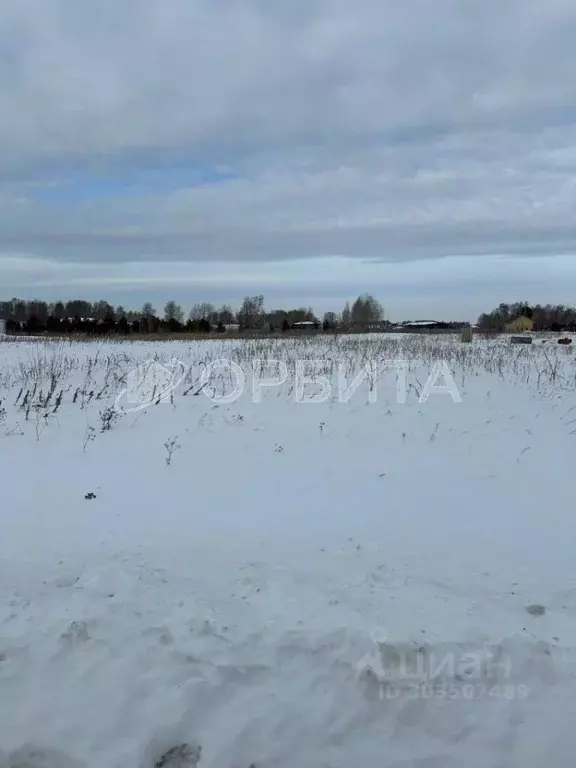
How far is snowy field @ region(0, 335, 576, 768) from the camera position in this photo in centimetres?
204

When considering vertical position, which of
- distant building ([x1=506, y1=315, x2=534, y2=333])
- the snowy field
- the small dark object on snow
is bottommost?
the small dark object on snow

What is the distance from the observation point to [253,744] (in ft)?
6.55

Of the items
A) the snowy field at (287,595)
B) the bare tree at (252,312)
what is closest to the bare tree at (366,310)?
the bare tree at (252,312)

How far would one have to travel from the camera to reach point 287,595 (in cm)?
294

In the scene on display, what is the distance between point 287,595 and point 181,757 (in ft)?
3.53

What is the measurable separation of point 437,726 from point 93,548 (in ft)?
7.92

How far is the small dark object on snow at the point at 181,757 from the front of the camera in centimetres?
193

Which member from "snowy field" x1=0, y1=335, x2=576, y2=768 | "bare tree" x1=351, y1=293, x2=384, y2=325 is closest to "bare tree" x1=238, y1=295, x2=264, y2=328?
"bare tree" x1=351, y1=293, x2=384, y2=325

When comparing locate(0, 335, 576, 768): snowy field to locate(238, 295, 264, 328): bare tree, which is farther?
locate(238, 295, 264, 328): bare tree

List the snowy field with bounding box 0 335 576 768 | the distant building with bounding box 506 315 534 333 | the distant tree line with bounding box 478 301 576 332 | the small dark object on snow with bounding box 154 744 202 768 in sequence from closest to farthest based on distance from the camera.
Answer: the small dark object on snow with bounding box 154 744 202 768, the snowy field with bounding box 0 335 576 768, the distant building with bounding box 506 315 534 333, the distant tree line with bounding box 478 301 576 332

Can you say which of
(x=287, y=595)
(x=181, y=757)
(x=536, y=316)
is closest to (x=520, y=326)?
(x=536, y=316)

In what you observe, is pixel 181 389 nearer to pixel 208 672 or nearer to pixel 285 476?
pixel 285 476

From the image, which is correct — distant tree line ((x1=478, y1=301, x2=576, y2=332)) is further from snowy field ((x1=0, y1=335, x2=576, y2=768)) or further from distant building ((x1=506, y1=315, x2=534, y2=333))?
snowy field ((x1=0, y1=335, x2=576, y2=768))

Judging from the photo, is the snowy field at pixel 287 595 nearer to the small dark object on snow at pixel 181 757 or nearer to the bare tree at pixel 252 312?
the small dark object on snow at pixel 181 757
